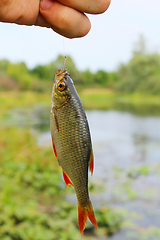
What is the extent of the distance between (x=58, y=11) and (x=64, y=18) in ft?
0.14

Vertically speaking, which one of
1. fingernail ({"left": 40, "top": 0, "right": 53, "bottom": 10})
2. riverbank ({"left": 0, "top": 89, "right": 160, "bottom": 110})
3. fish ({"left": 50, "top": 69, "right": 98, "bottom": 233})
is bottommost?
riverbank ({"left": 0, "top": 89, "right": 160, "bottom": 110})

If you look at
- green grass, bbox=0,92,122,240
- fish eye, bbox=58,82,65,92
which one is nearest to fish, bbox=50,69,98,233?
fish eye, bbox=58,82,65,92

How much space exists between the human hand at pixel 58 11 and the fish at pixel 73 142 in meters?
0.32

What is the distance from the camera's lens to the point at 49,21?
51.3 inches

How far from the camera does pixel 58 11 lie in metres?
1.25

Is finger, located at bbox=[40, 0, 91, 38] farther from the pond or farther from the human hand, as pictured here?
the pond

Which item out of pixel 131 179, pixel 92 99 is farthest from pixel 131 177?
pixel 92 99

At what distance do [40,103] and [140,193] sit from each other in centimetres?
2909

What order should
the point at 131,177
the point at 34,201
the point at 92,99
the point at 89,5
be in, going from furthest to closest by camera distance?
the point at 92,99 → the point at 131,177 → the point at 34,201 → the point at 89,5

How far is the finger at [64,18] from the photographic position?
4.11 ft

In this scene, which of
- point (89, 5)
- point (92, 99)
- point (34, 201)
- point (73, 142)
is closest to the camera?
point (89, 5)

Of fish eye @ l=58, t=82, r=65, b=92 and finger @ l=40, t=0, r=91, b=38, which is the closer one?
finger @ l=40, t=0, r=91, b=38

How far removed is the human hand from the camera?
1.23 m

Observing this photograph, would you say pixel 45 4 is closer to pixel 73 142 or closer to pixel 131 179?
pixel 73 142
